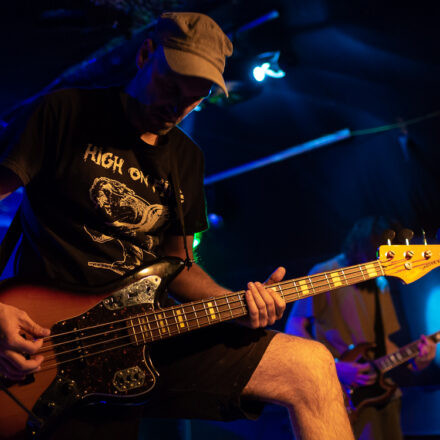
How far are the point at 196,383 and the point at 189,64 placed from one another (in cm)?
145

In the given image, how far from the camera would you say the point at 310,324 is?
473 centimetres

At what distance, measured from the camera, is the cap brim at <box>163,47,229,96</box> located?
6.14 feet


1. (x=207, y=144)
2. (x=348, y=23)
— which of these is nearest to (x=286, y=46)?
(x=348, y=23)

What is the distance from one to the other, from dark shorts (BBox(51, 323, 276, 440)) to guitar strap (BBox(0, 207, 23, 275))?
80 centimetres

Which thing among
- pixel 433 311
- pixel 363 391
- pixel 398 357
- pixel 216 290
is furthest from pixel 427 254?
pixel 433 311

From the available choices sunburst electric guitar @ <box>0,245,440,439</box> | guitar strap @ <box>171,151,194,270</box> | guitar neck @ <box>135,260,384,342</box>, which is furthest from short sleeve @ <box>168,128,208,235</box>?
guitar neck @ <box>135,260,384,342</box>

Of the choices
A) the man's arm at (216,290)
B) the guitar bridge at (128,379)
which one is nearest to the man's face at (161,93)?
the man's arm at (216,290)

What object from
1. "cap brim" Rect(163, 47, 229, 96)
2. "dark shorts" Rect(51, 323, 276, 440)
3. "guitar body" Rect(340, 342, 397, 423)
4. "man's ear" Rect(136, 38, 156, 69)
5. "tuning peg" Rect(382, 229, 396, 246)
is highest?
"man's ear" Rect(136, 38, 156, 69)

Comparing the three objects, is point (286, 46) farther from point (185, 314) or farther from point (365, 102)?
point (185, 314)

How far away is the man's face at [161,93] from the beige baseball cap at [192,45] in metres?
0.04

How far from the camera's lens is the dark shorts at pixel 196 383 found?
1.74m

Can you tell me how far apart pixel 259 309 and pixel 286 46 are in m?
3.86

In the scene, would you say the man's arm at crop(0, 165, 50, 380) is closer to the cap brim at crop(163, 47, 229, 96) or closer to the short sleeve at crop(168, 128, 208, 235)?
the short sleeve at crop(168, 128, 208, 235)

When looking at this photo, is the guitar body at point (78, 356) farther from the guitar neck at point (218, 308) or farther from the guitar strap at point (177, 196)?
the guitar strap at point (177, 196)
